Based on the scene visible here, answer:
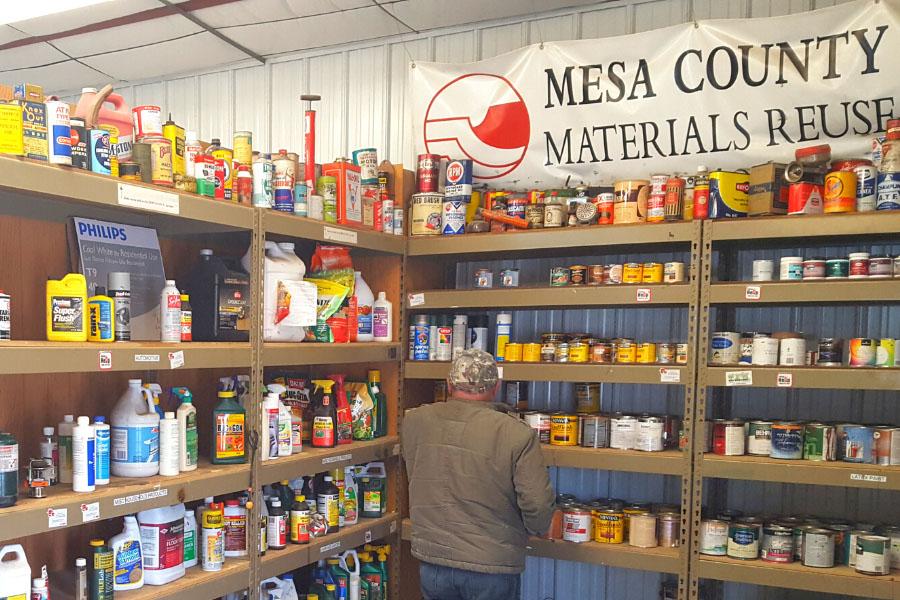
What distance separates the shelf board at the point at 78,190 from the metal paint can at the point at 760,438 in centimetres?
238

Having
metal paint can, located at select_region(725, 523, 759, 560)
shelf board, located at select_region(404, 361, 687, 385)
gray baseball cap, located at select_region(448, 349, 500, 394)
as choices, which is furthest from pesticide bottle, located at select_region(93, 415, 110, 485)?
metal paint can, located at select_region(725, 523, 759, 560)

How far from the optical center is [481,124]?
4.25 m

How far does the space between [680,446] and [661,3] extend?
7.61 feet

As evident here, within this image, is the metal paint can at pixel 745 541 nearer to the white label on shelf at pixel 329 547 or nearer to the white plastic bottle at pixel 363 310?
the white label on shelf at pixel 329 547

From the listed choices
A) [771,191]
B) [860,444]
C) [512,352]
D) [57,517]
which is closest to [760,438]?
[860,444]

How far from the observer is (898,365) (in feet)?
9.87

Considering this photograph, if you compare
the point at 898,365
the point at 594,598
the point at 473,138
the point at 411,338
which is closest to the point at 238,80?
the point at 473,138

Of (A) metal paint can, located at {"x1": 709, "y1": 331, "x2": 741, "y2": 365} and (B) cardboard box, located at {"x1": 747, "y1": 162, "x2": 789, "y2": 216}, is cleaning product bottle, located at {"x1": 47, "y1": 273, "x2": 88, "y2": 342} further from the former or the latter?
(B) cardboard box, located at {"x1": 747, "y1": 162, "x2": 789, "y2": 216}

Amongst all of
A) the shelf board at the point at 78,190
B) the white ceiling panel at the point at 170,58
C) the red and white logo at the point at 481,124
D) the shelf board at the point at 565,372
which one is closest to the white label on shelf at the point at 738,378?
the shelf board at the point at 565,372

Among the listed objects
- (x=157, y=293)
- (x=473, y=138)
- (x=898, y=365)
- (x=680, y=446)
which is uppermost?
(x=473, y=138)

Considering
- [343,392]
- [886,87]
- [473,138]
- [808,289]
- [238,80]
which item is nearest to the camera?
[808,289]

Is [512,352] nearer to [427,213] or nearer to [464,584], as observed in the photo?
[427,213]

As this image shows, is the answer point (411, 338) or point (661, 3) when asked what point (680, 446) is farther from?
point (661, 3)

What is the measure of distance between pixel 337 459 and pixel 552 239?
1.46 metres
